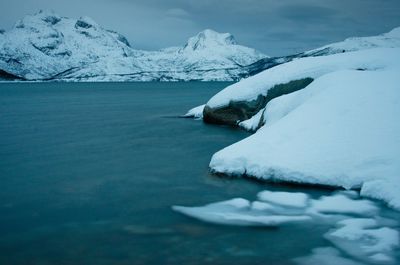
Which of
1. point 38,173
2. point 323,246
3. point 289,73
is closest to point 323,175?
point 323,246

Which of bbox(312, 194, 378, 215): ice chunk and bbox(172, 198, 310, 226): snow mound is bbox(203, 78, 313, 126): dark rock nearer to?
bbox(312, 194, 378, 215): ice chunk

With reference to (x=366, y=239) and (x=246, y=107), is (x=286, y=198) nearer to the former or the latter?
(x=366, y=239)

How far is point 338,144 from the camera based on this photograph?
14922 millimetres

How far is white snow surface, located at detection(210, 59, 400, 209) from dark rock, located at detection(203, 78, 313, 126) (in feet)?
21.2

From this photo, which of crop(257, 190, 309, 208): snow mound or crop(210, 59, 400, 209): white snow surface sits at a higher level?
crop(210, 59, 400, 209): white snow surface

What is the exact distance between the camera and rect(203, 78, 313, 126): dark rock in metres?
27.7

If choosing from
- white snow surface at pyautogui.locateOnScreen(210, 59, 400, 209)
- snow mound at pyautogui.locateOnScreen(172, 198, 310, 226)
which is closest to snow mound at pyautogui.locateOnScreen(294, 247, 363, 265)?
snow mound at pyautogui.locateOnScreen(172, 198, 310, 226)

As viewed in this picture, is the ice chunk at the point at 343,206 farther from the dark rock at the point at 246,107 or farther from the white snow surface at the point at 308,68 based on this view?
the dark rock at the point at 246,107

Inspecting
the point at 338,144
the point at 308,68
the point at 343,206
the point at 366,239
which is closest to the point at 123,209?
the point at 343,206

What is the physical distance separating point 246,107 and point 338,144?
14.6m

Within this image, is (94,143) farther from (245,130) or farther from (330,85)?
(330,85)

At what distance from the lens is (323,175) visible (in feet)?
45.2

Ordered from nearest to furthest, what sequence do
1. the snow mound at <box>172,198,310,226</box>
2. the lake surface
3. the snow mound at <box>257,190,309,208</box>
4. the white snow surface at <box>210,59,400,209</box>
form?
the lake surface → the snow mound at <box>172,198,310,226</box> → the snow mound at <box>257,190,309,208</box> → the white snow surface at <box>210,59,400,209</box>

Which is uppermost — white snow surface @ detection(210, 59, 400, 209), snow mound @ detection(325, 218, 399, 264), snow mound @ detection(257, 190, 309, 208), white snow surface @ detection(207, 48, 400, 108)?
white snow surface @ detection(207, 48, 400, 108)
